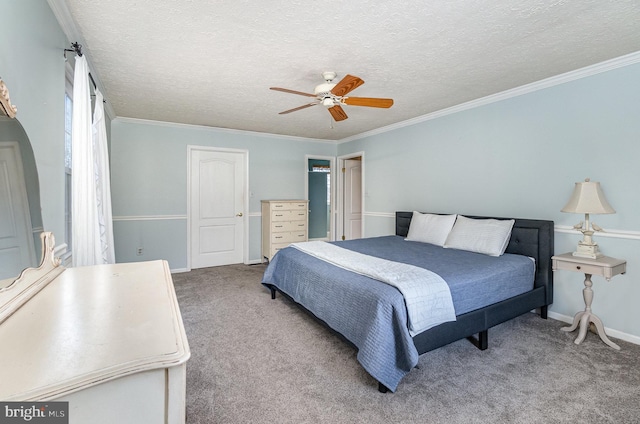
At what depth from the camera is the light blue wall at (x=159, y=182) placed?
4.33 meters

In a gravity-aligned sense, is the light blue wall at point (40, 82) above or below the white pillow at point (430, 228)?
above

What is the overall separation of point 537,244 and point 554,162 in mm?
833

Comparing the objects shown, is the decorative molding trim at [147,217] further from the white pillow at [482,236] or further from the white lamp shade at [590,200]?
the white lamp shade at [590,200]

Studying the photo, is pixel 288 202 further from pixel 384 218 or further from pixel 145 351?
pixel 145 351

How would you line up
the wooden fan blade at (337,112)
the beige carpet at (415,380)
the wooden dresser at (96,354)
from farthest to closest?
the wooden fan blade at (337,112) → the beige carpet at (415,380) → the wooden dresser at (96,354)

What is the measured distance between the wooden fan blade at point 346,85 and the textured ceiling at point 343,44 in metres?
0.25

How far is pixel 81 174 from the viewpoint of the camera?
6.66 ft

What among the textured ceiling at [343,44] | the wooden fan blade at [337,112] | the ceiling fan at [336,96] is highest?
the textured ceiling at [343,44]

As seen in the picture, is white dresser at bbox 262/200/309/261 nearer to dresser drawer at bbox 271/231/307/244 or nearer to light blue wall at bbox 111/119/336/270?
dresser drawer at bbox 271/231/307/244

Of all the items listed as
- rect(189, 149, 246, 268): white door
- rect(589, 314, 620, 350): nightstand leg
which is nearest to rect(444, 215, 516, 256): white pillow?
rect(589, 314, 620, 350): nightstand leg

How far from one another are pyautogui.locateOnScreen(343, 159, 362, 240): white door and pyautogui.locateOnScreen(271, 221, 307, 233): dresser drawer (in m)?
1.23

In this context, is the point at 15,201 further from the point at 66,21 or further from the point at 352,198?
the point at 352,198

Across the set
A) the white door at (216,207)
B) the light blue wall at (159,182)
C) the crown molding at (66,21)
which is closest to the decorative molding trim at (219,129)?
the light blue wall at (159,182)

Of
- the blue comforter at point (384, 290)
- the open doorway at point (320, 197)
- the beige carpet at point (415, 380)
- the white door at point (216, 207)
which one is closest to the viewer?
the beige carpet at point (415, 380)
